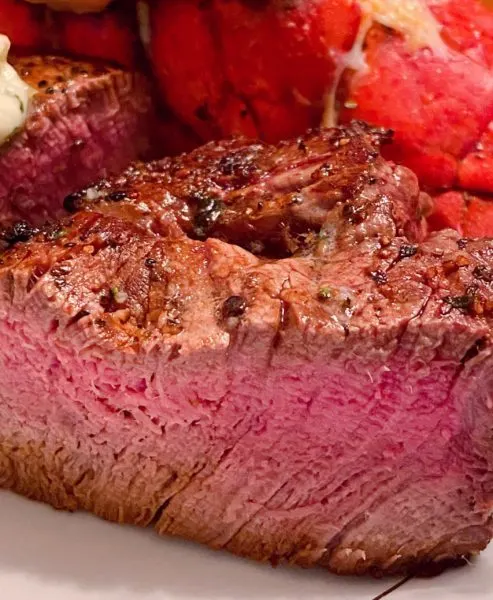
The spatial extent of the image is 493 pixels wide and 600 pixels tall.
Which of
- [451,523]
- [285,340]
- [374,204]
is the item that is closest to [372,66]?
[374,204]

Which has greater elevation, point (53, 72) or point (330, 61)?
point (330, 61)

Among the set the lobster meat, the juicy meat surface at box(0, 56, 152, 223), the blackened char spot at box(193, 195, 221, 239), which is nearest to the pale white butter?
the juicy meat surface at box(0, 56, 152, 223)

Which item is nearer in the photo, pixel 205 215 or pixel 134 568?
pixel 134 568

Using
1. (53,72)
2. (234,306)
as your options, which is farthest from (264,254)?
(53,72)

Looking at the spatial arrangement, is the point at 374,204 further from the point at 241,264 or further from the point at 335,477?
the point at 335,477

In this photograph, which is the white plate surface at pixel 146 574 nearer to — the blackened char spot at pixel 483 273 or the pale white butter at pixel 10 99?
the blackened char spot at pixel 483 273

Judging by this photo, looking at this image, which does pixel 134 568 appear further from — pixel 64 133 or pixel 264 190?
pixel 64 133

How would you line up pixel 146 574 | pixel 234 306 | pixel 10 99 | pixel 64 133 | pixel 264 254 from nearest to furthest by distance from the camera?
pixel 234 306
pixel 146 574
pixel 264 254
pixel 10 99
pixel 64 133

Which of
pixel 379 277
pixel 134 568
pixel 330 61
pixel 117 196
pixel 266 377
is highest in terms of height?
pixel 330 61
